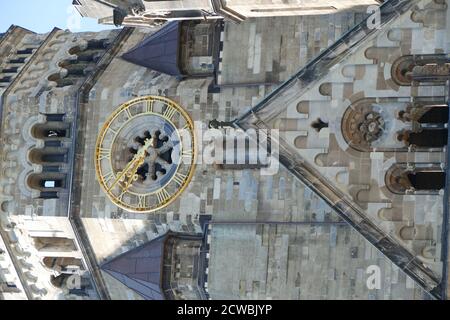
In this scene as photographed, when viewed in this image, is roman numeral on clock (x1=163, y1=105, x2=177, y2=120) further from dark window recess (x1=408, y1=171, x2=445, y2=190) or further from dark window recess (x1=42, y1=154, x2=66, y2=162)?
dark window recess (x1=408, y1=171, x2=445, y2=190)

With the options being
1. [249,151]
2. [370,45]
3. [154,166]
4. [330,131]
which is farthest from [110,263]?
[370,45]

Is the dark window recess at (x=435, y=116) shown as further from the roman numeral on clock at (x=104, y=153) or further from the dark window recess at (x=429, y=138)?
the roman numeral on clock at (x=104, y=153)

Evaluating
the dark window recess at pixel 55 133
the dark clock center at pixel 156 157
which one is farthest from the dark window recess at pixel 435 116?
the dark window recess at pixel 55 133

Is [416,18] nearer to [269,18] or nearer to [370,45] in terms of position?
[370,45]

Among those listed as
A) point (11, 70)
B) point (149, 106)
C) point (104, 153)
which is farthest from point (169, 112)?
point (11, 70)

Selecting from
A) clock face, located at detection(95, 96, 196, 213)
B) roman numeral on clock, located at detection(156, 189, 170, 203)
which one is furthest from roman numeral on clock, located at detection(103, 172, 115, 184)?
roman numeral on clock, located at detection(156, 189, 170, 203)
